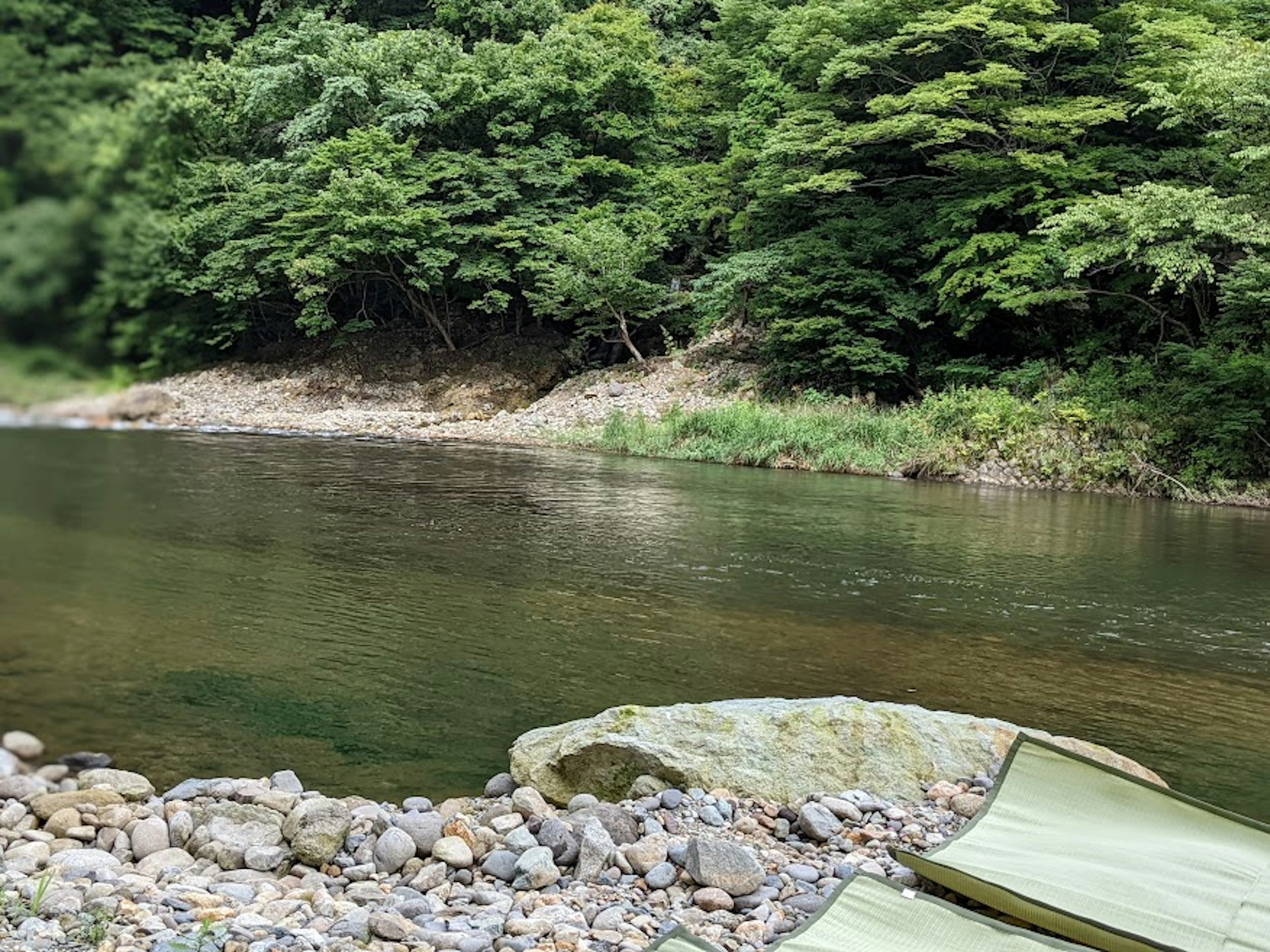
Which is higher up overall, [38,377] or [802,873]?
[38,377]

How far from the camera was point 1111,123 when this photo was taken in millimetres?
18062

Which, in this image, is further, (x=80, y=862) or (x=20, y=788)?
(x=20, y=788)

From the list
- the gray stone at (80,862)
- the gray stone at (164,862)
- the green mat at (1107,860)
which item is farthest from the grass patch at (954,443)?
the gray stone at (80,862)

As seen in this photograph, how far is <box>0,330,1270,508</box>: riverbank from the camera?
15.2 m

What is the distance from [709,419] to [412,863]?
49.4 feet

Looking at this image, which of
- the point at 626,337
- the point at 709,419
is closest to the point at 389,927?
the point at 709,419

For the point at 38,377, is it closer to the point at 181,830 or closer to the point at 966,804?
the point at 181,830

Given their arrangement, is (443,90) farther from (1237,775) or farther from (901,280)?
(1237,775)

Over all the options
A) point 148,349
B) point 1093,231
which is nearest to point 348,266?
point 1093,231

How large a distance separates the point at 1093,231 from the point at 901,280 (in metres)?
4.95

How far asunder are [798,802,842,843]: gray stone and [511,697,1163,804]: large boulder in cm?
20

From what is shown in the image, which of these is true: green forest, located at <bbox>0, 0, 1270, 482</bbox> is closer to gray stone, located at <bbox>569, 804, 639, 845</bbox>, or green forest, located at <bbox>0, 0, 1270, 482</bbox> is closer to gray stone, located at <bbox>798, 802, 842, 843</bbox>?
gray stone, located at <bbox>569, 804, 639, 845</bbox>

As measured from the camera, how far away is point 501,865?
3.06m

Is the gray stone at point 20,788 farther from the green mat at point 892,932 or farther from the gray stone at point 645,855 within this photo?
the green mat at point 892,932
